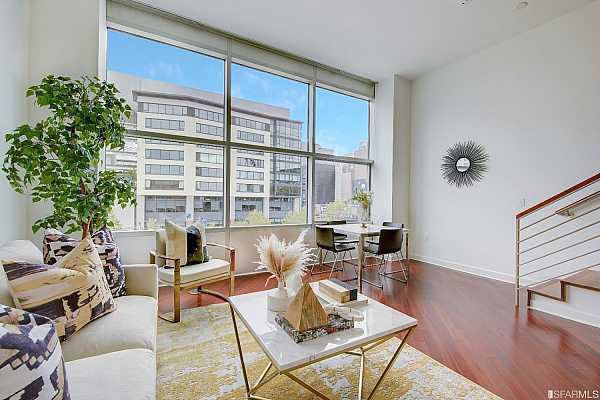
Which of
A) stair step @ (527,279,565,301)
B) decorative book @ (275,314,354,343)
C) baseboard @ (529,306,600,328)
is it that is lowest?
baseboard @ (529,306,600,328)

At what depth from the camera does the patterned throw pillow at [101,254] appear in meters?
1.75

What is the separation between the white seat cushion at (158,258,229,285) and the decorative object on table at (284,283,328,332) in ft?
5.09

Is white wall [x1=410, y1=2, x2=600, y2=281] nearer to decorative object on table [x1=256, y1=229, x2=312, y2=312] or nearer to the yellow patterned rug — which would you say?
the yellow patterned rug

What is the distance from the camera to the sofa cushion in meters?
1.28

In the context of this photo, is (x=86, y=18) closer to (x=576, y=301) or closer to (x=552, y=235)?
(x=576, y=301)

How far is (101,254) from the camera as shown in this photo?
1919 mm

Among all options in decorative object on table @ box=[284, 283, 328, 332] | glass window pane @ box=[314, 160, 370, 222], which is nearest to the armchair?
decorative object on table @ box=[284, 283, 328, 332]

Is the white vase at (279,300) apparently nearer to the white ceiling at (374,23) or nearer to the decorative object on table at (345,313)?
the decorative object on table at (345,313)

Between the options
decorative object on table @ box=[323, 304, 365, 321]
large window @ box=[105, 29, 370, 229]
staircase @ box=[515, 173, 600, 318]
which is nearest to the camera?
decorative object on table @ box=[323, 304, 365, 321]

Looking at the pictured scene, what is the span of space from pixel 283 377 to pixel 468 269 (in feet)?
12.8

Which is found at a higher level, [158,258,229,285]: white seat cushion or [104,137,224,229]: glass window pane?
[104,137,224,229]: glass window pane

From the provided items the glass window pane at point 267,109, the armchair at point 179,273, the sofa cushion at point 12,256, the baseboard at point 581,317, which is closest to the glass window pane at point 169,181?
the glass window pane at point 267,109

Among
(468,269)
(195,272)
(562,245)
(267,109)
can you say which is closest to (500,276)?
(468,269)

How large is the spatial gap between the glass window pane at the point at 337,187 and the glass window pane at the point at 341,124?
0.86 feet
